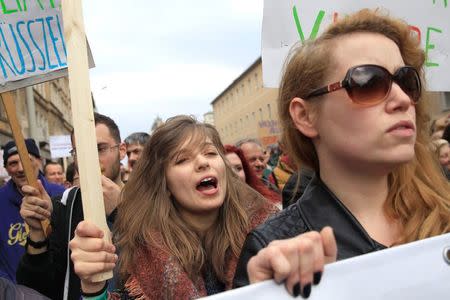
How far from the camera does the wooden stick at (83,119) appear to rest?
1268 millimetres

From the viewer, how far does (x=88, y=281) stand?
1.34 metres

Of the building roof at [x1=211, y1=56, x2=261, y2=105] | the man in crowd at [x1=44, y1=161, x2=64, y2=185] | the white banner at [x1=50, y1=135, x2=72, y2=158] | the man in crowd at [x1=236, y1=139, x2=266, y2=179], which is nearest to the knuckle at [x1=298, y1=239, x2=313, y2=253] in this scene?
the man in crowd at [x1=236, y1=139, x2=266, y2=179]

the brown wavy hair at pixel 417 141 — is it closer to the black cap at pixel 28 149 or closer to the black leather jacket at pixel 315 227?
the black leather jacket at pixel 315 227

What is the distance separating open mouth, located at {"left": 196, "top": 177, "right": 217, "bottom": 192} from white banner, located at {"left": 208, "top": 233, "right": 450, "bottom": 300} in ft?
4.01

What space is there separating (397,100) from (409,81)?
0.33 ft

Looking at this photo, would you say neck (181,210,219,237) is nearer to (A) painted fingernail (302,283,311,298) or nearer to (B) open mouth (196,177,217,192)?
(B) open mouth (196,177,217,192)

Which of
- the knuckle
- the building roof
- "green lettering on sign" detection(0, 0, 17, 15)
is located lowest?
the knuckle

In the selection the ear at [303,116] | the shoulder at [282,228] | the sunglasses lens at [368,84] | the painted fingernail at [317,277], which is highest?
the sunglasses lens at [368,84]

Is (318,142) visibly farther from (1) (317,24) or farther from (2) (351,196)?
(1) (317,24)

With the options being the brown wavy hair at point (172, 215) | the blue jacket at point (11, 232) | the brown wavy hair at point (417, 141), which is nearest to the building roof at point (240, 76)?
the blue jacket at point (11, 232)

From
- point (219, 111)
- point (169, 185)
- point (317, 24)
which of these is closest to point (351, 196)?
point (169, 185)

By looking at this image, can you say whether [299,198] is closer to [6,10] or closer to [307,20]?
[307,20]

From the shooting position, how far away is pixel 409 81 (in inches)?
50.8

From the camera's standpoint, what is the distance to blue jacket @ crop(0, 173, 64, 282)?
3.39 meters
